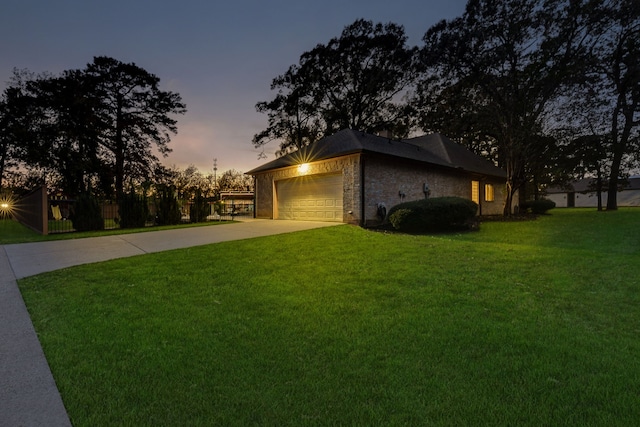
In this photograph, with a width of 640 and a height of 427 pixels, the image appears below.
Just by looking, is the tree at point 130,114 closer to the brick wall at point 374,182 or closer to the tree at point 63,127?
the tree at point 63,127

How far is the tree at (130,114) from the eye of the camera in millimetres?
24594

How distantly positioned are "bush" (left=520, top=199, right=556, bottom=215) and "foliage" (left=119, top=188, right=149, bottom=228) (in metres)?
26.9

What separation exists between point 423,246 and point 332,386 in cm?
570

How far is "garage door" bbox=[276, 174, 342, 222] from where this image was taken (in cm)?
1327

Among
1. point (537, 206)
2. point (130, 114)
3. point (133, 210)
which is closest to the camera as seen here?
point (133, 210)

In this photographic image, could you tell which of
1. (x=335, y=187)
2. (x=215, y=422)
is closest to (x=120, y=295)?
(x=215, y=422)

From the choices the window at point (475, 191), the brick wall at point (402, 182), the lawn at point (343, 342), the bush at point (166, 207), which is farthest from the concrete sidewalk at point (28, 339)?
the window at point (475, 191)

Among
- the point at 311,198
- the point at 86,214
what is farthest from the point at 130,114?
the point at 311,198

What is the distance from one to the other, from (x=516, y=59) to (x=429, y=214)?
1254 centimetres

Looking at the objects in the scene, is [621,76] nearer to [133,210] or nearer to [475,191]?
[475,191]

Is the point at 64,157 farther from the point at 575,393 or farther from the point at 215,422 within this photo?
the point at 575,393

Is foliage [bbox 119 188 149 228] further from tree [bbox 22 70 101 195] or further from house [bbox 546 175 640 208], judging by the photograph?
house [bbox 546 175 640 208]

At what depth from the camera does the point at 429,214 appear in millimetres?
10867

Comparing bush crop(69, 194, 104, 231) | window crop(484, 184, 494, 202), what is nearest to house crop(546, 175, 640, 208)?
window crop(484, 184, 494, 202)
